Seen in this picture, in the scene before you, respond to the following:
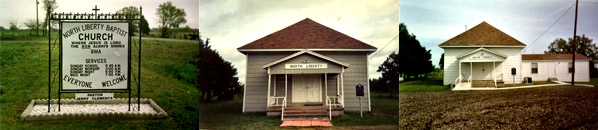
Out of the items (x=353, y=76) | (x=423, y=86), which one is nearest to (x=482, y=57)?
(x=423, y=86)

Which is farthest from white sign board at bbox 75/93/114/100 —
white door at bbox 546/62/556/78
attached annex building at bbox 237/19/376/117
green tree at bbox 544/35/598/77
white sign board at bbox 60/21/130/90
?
green tree at bbox 544/35/598/77

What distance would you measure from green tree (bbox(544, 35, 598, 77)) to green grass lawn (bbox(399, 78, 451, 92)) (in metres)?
2.31

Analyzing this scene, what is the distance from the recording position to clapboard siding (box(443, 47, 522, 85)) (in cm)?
829

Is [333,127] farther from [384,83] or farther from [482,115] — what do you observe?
[482,115]

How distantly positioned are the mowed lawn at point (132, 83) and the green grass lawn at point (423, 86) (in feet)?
15.1

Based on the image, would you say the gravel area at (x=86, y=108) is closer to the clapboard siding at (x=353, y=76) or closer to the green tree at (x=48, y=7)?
the green tree at (x=48, y=7)

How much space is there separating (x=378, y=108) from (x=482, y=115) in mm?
2083

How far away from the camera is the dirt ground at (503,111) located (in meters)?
8.37

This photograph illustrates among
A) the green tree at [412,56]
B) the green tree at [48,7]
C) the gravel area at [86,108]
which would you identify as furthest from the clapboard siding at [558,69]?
the green tree at [48,7]

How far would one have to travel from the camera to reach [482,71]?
8.34 metres

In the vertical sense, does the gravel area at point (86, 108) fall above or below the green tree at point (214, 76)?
below

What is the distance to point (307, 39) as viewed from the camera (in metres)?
8.52

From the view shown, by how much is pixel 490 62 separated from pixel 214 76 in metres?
6.31

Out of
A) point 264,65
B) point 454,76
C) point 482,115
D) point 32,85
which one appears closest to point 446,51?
point 454,76
